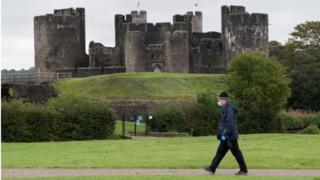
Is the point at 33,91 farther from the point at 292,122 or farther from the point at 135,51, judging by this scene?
the point at 292,122

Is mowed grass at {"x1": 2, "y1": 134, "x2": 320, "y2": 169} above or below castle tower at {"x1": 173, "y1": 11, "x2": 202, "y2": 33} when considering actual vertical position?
below

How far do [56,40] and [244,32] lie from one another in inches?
767

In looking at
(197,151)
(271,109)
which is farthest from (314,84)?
(197,151)

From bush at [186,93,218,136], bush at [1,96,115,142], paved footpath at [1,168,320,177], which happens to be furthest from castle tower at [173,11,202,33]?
paved footpath at [1,168,320,177]

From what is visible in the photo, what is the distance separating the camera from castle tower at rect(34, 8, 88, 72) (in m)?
89.6

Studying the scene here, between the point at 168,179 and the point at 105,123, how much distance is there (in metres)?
29.1

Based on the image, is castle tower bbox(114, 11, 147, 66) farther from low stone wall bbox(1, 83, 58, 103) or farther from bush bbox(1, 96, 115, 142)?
bush bbox(1, 96, 115, 142)

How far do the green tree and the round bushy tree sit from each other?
1711 cm

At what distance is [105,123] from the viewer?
48250mm

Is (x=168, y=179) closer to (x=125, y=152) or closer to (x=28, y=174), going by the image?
(x=28, y=174)

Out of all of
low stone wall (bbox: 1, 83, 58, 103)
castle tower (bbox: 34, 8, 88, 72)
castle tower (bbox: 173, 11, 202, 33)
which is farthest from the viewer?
castle tower (bbox: 34, 8, 88, 72)

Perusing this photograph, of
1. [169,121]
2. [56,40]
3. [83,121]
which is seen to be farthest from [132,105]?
[83,121]

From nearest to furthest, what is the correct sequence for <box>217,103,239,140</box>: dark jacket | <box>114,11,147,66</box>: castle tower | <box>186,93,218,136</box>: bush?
<box>217,103,239,140</box>: dark jacket → <box>186,93,218,136</box>: bush → <box>114,11,147,66</box>: castle tower

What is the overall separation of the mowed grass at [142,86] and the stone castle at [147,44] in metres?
7.08
